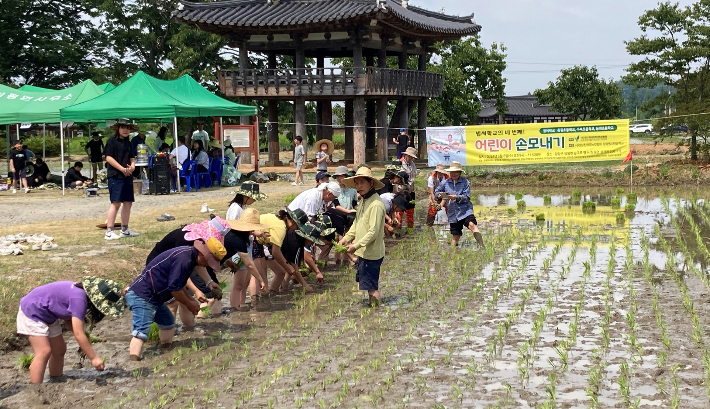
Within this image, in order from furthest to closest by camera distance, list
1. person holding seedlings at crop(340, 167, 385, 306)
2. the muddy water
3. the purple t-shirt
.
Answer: person holding seedlings at crop(340, 167, 385, 306), the purple t-shirt, the muddy water

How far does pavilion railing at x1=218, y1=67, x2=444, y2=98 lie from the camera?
26156 mm

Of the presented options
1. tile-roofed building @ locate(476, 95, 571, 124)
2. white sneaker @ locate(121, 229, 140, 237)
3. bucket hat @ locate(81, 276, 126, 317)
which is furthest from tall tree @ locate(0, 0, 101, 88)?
tile-roofed building @ locate(476, 95, 571, 124)

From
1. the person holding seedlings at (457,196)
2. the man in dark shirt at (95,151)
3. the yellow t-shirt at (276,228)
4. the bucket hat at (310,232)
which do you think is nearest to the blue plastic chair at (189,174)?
the man in dark shirt at (95,151)

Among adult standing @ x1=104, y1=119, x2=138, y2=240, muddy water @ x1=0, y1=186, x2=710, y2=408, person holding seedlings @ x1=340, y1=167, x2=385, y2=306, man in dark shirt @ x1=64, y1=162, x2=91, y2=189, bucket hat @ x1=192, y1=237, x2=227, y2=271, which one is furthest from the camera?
man in dark shirt @ x1=64, y1=162, x2=91, y2=189

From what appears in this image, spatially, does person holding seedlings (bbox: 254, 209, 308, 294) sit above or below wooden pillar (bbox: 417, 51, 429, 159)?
below

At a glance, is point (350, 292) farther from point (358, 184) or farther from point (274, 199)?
point (274, 199)

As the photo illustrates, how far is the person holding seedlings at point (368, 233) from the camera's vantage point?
8.48m

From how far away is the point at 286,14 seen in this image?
2645 cm

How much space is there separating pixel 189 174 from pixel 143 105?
229 centimetres

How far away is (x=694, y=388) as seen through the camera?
5781mm

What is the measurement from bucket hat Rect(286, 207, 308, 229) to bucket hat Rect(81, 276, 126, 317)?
2.98m

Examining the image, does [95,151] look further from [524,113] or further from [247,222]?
[524,113]

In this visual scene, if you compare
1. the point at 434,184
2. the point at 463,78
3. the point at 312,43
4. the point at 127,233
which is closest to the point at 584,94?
the point at 463,78

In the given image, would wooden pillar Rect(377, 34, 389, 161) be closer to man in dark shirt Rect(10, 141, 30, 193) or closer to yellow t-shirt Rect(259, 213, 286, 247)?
man in dark shirt Rect(10, 141, 30, 193)
